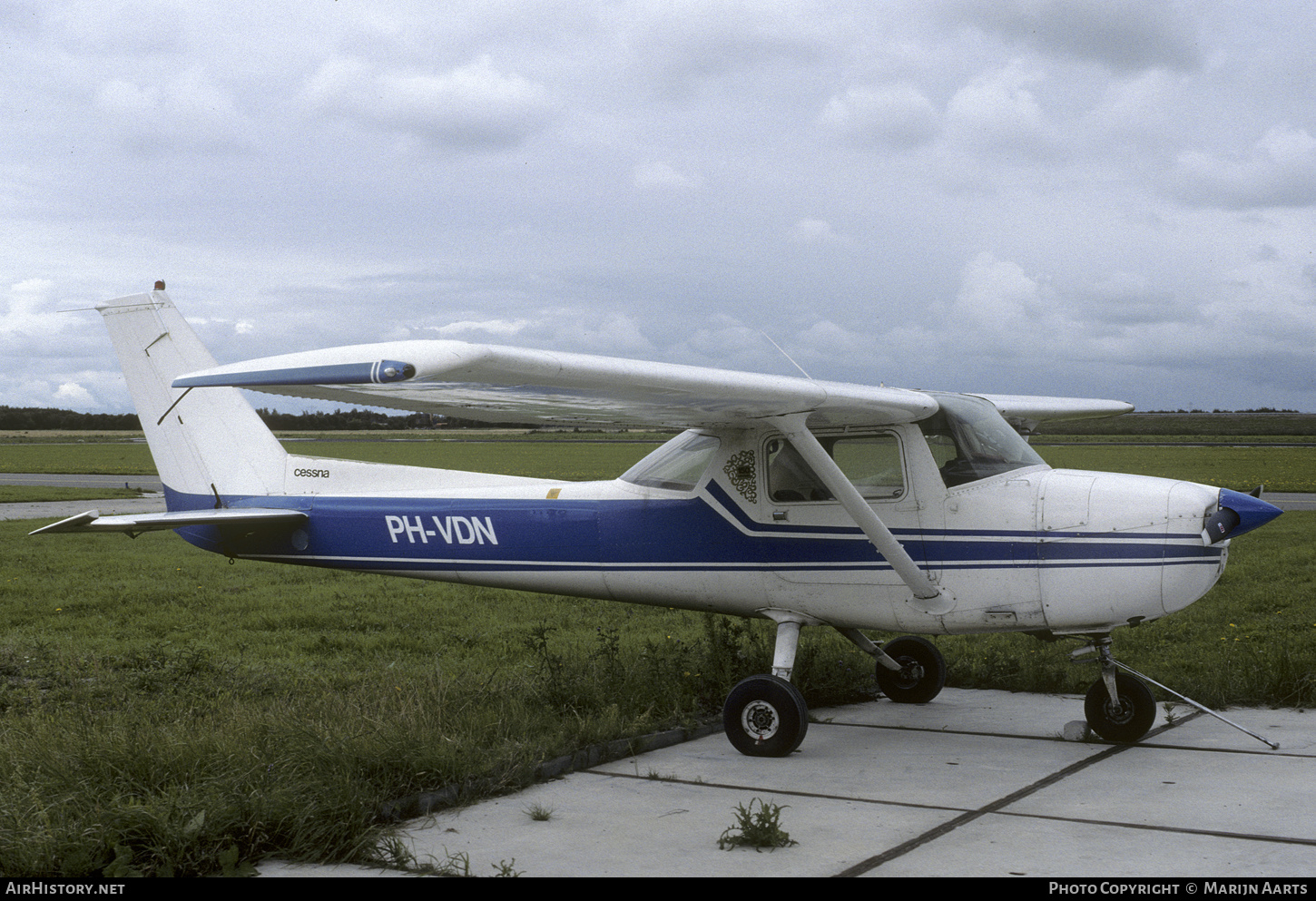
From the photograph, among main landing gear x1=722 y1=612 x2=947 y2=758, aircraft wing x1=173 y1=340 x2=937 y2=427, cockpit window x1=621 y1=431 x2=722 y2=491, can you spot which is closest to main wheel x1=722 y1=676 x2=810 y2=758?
main landing gear x1=722 y1=612 x2=947 y2=758

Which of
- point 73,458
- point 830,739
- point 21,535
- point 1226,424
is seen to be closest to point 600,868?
point 830,739

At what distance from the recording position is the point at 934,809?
500 centimetres

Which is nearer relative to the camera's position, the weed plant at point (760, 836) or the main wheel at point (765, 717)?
the weed plant at point (760, 836)

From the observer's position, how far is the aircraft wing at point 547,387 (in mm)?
4273

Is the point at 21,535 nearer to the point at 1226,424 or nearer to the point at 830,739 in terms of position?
the point at 830,739

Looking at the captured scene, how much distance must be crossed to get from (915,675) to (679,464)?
241cm

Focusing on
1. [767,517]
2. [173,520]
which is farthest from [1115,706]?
[173,520]

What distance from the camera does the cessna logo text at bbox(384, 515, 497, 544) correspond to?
25.1 ft

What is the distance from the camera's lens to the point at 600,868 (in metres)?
4.19

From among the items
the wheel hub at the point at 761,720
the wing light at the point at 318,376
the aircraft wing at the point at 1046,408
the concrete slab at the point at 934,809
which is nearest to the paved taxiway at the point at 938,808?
the concrete slab at the point at 934,809

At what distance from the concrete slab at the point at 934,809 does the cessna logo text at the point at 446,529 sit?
7.15ft

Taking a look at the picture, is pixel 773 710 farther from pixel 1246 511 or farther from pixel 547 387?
pixel 1246 511

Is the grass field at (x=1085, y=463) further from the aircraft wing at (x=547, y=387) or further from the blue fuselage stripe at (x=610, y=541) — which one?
the aircraft wing at (x=547, y=387)
